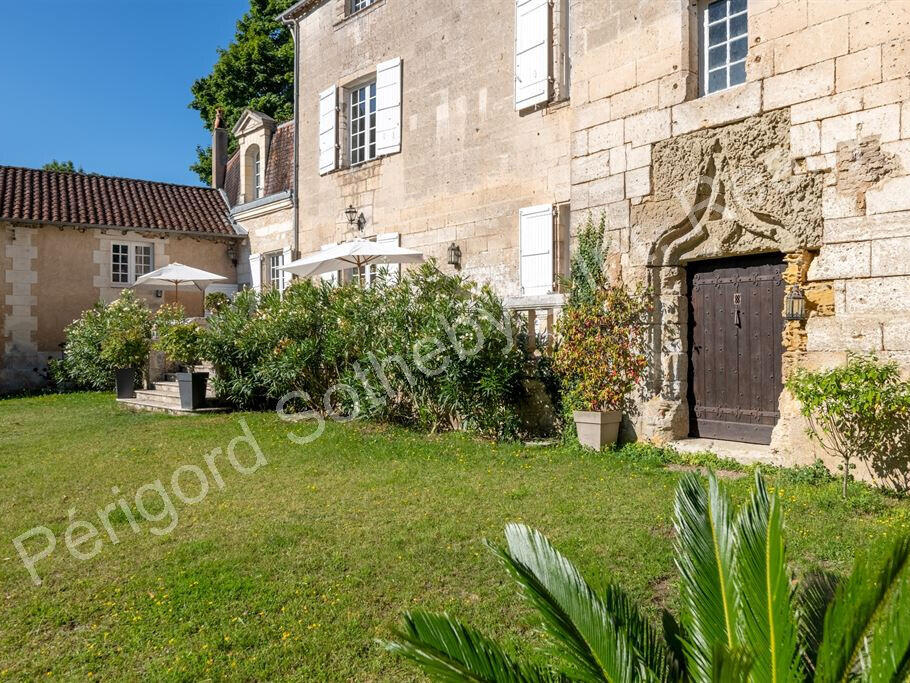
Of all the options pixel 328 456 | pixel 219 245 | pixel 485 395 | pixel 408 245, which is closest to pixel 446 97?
pixel 408 245

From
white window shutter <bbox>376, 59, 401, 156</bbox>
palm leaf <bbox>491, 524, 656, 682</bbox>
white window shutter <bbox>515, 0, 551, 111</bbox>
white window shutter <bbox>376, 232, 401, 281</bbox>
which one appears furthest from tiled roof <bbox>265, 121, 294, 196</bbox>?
palm leaf <bbox>491, 524, 656, 682</bbox>

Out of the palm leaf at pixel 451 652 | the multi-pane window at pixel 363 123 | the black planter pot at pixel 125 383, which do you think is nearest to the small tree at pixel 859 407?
the palm leaf at pixel 451 652

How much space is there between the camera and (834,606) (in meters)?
1.66

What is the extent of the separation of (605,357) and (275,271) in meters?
10.0

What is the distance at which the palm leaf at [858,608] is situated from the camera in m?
1.58

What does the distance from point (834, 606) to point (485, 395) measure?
6.64m

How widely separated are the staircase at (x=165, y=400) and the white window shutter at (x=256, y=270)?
3.34 metres

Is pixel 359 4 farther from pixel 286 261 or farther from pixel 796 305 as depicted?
pixel 796 305

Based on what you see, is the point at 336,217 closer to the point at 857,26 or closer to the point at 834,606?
the point at 857,26

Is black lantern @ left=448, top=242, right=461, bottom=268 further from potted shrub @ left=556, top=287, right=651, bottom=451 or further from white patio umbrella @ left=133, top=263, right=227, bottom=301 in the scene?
white patio umbrella @ left=133, top=263, right=227, bottom=301

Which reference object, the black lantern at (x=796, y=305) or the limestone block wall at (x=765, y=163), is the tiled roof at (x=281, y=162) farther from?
the black lantern at (x=796, y=305)

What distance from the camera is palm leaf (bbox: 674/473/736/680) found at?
1.78m

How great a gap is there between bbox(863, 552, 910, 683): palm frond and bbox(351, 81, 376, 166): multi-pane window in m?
12.0

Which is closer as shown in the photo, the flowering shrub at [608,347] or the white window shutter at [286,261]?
the flowering shrub at [608,347]
